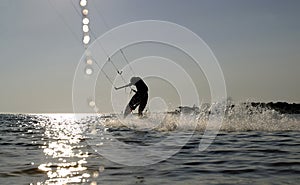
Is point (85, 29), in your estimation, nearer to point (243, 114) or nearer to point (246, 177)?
point (243, 114)

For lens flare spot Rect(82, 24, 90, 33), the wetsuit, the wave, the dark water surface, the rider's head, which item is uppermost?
lens flare spot Rect(82, 24, 90, 33)

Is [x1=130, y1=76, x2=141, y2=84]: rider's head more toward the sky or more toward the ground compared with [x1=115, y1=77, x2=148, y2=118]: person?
more toward the sky

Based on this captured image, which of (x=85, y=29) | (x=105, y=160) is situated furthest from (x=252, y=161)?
(x=85, y=29)

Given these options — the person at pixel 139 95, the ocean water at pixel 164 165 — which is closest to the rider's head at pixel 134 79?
the person at pixel 139 95

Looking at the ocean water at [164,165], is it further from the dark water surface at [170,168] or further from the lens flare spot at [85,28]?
the lens flare spot at [85,28]

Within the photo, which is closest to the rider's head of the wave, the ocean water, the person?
the person

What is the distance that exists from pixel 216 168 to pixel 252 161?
160cm

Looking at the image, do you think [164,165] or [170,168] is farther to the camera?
[164,165]

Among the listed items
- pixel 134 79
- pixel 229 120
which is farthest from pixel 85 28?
pixel 229 120

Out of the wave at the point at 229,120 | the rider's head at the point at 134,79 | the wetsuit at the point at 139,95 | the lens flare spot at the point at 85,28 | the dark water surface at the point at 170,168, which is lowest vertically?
the dark water surface at the point at 170,168

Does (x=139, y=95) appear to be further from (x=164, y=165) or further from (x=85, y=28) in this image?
(x=164, y=165)

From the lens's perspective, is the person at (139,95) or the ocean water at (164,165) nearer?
the ocean water at (164,165)

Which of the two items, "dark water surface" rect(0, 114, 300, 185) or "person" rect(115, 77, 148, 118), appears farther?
"person" rect(115, 77, 148, 118)

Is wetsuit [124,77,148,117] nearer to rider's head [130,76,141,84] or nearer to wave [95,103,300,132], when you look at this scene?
rider's head [130,76,141,84]
